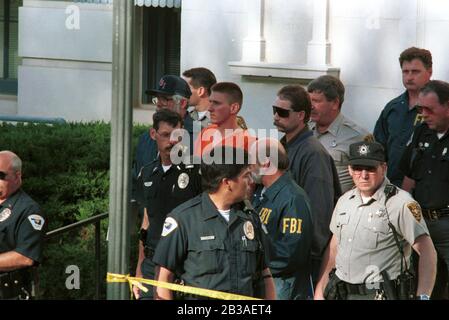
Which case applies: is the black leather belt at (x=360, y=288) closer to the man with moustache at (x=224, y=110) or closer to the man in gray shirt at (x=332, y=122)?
the man in gray shirt at (x=332, y=122)

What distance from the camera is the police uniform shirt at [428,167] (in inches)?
316

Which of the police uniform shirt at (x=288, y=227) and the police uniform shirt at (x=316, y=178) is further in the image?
the police uniform shirt at (x=316, y=178)

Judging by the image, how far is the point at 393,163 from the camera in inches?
353

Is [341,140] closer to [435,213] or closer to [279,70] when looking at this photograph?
[435,213]

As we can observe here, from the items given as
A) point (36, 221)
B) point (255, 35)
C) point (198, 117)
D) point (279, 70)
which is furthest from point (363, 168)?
point (255, 35)

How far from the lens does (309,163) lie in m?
7.82

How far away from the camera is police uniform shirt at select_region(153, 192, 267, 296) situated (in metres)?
6.25

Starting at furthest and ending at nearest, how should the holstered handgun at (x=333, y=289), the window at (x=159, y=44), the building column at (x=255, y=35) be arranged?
the window at (x=159, y=44), the building column at (x=255, y=35), the holstered handgun at (x=333, y=289)

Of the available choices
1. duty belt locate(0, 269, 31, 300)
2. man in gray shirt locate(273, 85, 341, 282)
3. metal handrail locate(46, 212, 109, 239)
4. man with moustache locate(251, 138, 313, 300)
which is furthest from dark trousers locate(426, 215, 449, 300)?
duty belt locate(0, 269, 31, 300)

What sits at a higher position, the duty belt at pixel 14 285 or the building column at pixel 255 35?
the building column at pixel 255 35

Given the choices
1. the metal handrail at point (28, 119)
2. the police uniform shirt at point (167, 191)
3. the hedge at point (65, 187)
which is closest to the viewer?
the police uniform shirt at point (167, 191)

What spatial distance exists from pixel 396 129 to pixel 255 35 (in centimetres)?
309

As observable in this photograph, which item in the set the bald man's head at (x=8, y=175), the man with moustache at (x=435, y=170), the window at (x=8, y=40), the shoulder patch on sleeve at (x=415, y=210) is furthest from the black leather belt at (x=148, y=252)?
the window at (x=8, y=40)

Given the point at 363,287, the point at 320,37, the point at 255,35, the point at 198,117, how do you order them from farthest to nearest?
the point at 255,35
the point at 320,37
the point at 198,117
the point at 363,287
